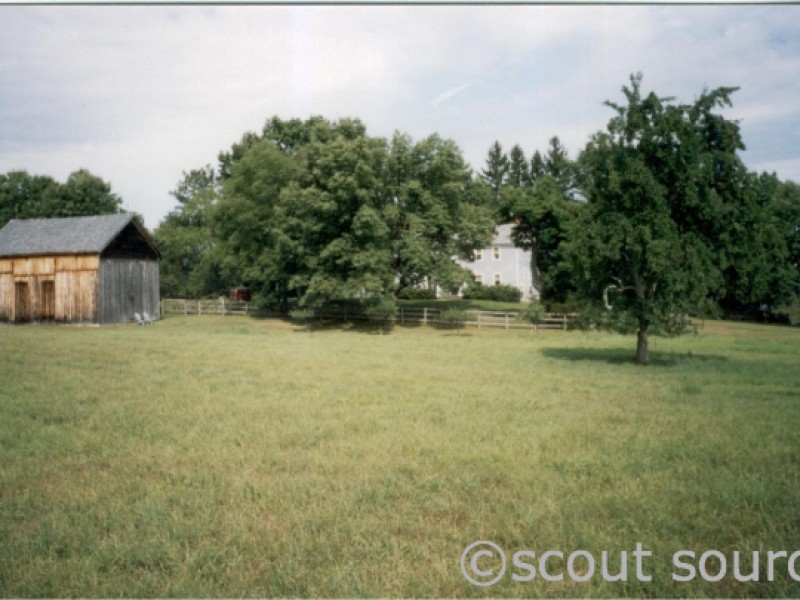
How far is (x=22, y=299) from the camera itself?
1336 cm

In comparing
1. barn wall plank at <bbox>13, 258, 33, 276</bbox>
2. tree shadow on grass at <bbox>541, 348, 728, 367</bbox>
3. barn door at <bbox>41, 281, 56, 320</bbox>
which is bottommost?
tree shadow on grass at <bbox>541, 348, 728, 367</bbox>

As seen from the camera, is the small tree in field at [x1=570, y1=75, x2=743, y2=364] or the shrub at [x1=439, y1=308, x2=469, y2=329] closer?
the small tree in field at [x1=570, y1=75, x2=743, y2=364]

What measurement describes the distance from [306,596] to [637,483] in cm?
319

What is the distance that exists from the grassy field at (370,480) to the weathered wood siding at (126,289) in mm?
13719

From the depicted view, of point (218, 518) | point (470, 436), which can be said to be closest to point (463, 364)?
point (470, 436)

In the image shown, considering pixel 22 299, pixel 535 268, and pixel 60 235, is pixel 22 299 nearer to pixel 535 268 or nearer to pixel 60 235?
pixel 60 235

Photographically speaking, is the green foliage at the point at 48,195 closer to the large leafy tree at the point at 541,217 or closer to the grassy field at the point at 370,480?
the grassy field at the point at 370,480

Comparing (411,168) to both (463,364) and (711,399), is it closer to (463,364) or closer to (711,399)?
(463,364)

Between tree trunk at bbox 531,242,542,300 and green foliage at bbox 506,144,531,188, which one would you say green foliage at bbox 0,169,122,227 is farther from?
green foliage at bbox 506,144,531,188

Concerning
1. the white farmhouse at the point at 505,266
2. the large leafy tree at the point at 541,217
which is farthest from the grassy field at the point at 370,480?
the white farmhouse at the point at 505,266

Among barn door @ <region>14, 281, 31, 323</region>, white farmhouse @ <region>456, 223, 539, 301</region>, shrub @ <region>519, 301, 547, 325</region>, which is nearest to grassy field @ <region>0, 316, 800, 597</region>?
barn door @ <region>14, 281, 31, 323</region>

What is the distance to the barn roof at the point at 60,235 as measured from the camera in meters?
11.9

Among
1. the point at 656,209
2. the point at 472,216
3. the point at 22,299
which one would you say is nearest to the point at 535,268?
the point at 472,216

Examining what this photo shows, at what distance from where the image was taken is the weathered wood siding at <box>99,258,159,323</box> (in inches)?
969
